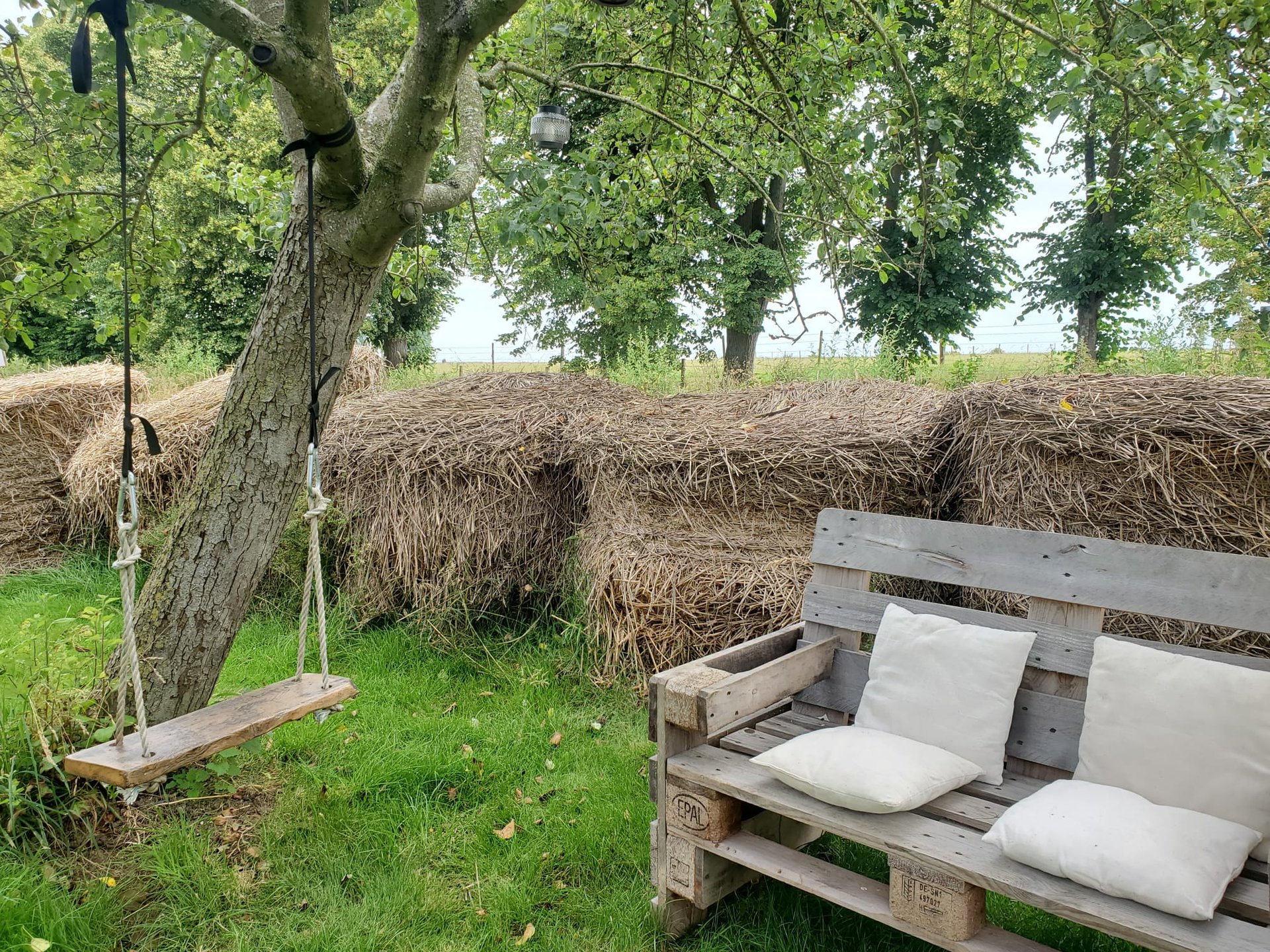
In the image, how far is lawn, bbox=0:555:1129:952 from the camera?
263 cm

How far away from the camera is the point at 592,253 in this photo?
17.3 feet

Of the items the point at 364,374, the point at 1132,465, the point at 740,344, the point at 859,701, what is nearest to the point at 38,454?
the point at 364,374

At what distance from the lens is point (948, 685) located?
259cm

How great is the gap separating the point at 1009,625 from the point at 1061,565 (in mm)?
258

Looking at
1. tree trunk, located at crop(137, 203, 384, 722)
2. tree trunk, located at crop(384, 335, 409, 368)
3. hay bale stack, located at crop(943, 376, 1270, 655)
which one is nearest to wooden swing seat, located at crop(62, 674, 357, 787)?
tree trunk, located at crop(137, 203, 384, 722)

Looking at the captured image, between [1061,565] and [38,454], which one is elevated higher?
[1061,565]

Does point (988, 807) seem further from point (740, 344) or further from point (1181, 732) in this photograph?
point (740, 344)

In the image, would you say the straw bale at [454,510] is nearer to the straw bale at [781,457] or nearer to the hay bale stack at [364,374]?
the straw bale at [781,457]

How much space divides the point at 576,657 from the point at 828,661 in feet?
6.72

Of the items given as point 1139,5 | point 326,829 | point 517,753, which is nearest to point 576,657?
point 517,753

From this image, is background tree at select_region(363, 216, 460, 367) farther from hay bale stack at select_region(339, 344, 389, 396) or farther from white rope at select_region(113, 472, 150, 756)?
white rope at select_region(113, 472, 150, 756)

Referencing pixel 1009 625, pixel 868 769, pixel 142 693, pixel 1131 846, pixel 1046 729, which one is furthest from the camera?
pixel 1009 625

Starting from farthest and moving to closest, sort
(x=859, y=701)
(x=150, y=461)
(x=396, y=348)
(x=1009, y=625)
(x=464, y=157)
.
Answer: (x=396, y=348), (x=150, y=461), (x=464, y=157), (x=859, y=701), (x=1009, y=625)

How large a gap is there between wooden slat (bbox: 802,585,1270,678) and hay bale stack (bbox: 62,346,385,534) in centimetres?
485
